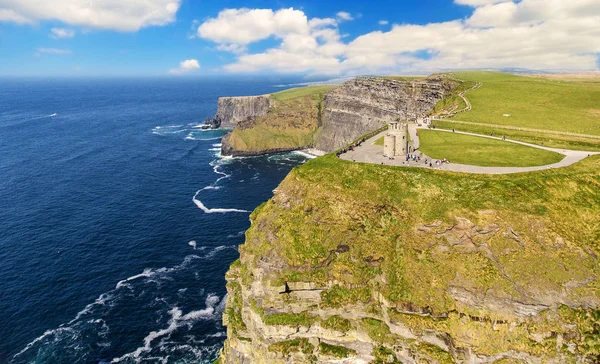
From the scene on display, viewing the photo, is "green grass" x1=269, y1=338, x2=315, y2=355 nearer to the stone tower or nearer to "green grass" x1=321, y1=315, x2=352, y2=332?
"green grass" x1=321, y1=315, x2=352, y2=332

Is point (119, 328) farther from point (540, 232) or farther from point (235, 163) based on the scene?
point (235, 163)

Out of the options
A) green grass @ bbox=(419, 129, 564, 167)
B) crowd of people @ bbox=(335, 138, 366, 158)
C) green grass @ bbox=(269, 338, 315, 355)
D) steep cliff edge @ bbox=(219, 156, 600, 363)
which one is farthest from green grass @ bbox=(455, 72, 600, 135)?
green grass @ bbox=(269, 338, 315, 355)

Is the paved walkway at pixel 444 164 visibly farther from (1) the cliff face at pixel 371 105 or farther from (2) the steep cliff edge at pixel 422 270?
(1) the cliff face at pixel 371 105

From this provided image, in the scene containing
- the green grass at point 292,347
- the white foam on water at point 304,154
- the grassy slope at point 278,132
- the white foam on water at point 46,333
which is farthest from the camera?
the grassy slope at point 278,132

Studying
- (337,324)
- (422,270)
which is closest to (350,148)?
(422,270)

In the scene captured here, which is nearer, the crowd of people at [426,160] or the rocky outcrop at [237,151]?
the crowd of people at [426,160]

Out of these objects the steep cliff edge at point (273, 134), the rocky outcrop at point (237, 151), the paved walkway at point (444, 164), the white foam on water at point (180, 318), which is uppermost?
the paved walkway at point (444, 164)

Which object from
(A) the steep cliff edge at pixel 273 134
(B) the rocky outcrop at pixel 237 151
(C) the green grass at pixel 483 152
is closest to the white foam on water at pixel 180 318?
(C) the green grass at pixel 483 152

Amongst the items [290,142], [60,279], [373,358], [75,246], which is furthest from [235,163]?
[373,358]
